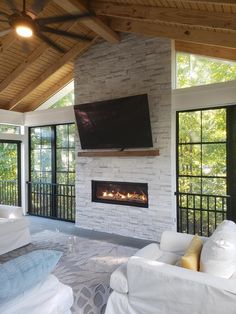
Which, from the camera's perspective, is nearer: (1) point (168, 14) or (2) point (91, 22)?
(1) point (168, 14)

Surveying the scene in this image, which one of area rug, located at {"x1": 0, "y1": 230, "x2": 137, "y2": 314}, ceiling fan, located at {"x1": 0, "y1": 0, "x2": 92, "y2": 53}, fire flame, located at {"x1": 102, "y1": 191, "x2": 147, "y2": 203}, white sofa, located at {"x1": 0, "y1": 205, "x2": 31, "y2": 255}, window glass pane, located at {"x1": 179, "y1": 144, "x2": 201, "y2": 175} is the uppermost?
ceiling fan, located at {"x1": 0, "y1": 0, "x2": 92, "y2": 53}

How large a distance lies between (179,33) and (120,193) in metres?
2.91

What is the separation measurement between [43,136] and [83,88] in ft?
5.87

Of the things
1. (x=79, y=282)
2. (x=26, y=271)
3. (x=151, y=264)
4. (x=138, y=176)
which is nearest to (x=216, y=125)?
(x=138, y=176)

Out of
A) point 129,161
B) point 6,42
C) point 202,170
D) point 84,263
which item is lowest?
point 84,263

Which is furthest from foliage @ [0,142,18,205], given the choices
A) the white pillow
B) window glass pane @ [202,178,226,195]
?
the white pillow

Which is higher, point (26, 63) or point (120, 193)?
point (26, 63)

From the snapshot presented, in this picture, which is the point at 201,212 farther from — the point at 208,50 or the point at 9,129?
the point at 9,129

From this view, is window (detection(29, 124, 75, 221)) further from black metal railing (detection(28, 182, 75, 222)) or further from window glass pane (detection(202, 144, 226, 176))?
window glass pane (detection(202, 144, 226, 176))

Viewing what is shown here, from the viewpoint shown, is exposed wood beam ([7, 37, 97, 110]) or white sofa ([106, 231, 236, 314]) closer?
white sofa ([106, 231, 236, 314])

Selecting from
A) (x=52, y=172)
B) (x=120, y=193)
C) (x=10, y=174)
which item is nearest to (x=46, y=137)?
(x=52, y=172)

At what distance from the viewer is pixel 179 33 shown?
382 centimetres

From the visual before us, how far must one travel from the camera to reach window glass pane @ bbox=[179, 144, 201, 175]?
14.1ft

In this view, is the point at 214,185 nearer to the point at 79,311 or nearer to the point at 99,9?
the point at 79,311
